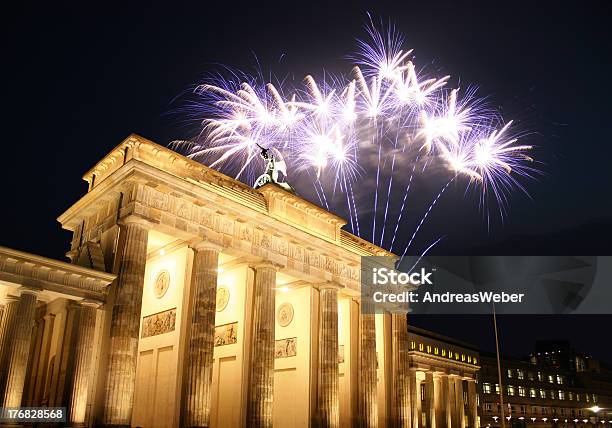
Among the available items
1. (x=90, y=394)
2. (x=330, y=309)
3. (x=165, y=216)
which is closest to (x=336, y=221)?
(x=330, y=309)

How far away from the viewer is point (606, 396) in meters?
124

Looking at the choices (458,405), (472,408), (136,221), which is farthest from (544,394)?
(136,221)

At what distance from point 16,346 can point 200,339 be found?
27.5 feet

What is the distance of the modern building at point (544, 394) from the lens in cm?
8844

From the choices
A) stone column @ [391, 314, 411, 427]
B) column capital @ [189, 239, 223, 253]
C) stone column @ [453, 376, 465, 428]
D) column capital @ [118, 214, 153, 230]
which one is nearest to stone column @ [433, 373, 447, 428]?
stone column @ [453, 376, 465, 428]

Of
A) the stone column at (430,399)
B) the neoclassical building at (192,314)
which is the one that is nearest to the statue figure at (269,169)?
the neoclassical building at (192,314)

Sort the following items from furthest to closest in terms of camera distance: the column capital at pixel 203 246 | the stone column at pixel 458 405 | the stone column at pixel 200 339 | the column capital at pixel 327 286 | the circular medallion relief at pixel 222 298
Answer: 1. the stone column at pixel 458 405
2. the column capital at pixel 327 286
3. the circular medallion relief at pixel 222 298
4. the column capital at pixel 203 246
5. the stone column at pixel 200 339

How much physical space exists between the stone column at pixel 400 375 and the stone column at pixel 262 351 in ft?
45.2

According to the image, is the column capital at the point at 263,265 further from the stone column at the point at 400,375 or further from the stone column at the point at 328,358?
the stone column at the point at 400,375

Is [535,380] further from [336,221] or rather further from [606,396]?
[336,221]

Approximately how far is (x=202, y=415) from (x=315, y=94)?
20.1m

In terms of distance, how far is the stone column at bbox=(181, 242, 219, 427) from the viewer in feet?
88.5

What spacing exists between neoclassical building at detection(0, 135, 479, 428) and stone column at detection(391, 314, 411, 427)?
0.11 m

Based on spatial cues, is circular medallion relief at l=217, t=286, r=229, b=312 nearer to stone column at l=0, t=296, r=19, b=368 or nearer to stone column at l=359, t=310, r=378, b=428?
stone column at l=359, t=310, r=378, b=428
